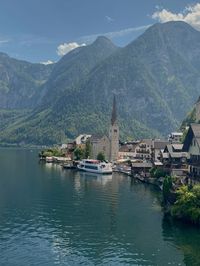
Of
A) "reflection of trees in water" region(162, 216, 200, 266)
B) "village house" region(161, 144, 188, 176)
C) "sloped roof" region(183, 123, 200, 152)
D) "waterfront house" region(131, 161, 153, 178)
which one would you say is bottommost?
"reflection of trees in water" region(162, 216, 200, 266)

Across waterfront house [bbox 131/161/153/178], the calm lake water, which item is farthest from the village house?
waterfront house [bbox 131/161/153/178]

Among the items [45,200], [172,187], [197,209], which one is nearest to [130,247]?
[197,209]

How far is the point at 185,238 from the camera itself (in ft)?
249

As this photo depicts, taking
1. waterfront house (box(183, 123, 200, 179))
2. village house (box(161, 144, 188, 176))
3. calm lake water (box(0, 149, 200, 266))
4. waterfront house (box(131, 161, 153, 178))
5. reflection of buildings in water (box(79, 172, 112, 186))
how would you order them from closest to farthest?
calm lake water (box(0, 149, 200, 266)) → waterfront house (box(183, 123, 200, 179)) → village house (box(161, 144, 188, 176)) → reflection of buildings in water (box(79, 172, 112, 186)) → waterfront house (box(131, 161, 153, 178))

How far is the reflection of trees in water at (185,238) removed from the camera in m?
66.5

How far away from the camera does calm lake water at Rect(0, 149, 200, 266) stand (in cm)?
6456

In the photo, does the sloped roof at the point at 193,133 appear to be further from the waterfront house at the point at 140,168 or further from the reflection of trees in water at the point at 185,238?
the waterfront house at the point at 140,168

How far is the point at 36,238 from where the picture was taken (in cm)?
7338

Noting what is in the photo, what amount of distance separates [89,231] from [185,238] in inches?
657

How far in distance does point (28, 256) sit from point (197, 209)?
3369 cm

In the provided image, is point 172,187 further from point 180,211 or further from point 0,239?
point 0,239

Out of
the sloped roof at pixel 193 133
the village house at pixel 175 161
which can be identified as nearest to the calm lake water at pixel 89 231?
the village house at pixel 175 161

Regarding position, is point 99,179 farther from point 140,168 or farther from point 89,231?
point 89,231

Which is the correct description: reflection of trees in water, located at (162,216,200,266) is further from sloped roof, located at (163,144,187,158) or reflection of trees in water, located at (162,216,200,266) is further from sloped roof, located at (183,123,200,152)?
sloped roof, located at (163,144,187,158)
